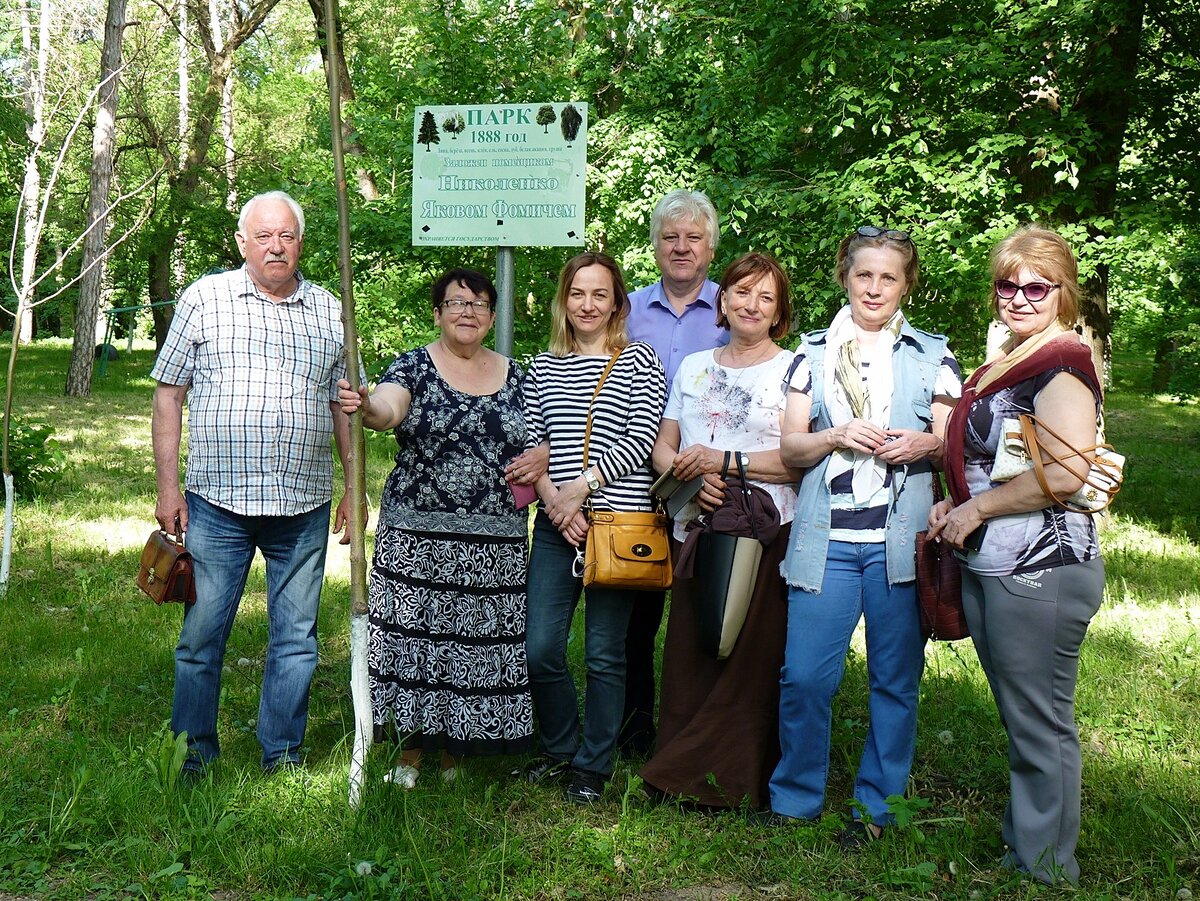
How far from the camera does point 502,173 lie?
509 cm

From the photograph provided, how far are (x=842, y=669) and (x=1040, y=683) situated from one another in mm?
676

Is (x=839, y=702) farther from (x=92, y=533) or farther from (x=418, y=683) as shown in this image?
(x=92, y=533)

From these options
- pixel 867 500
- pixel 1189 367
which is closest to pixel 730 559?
pixel 867 500

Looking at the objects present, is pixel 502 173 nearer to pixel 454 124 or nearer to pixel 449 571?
pixel 454 124

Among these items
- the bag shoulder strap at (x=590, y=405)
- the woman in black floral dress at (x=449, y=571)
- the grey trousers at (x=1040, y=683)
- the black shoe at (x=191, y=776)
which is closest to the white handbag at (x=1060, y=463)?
the grey trousers at (x=1040, y=683)

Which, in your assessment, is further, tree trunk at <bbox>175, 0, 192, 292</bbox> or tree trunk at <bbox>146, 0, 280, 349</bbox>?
tree trunk at <bbox>175, 0, 192, 292</bbox>

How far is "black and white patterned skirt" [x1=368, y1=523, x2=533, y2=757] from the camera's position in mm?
4035

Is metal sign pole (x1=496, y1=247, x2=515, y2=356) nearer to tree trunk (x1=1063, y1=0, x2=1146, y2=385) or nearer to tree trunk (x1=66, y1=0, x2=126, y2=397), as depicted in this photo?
tree trunk (x1=1063, y1=0, x2=1146, y2=385)

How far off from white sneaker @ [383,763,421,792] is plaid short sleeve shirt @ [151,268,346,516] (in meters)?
1.02

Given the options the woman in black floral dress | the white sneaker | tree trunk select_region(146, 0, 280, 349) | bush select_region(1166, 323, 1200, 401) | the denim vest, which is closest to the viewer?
the denim vest

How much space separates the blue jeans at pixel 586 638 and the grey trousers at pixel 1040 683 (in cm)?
132

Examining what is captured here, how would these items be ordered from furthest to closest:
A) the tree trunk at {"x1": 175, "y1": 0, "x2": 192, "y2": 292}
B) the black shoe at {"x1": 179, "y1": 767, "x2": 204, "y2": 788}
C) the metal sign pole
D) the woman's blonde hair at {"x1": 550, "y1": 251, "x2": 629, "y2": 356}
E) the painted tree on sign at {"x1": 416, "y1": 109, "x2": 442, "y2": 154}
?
the tree trunk at {"x1": 175, "y1": 0, "x2": 192, "y2": 292}, the painted tree on sign at {"x1": 416, "y1": 109, "x2": 442, "y2": 154}, the metal sign pole, the woman's blonde hair at {"x1": 550, "y1": 251, "x2": 629, "y2": 356}, the black shoe at {"x1": 179, "y1": 767, "x2": 204, "y2": 788}

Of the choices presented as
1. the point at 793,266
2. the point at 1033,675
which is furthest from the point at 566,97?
the point at 1033,675

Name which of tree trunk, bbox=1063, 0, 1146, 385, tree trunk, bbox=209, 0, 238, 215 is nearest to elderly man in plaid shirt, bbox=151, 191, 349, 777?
tree trunk, bbox=1063, 0, 1146, 385
